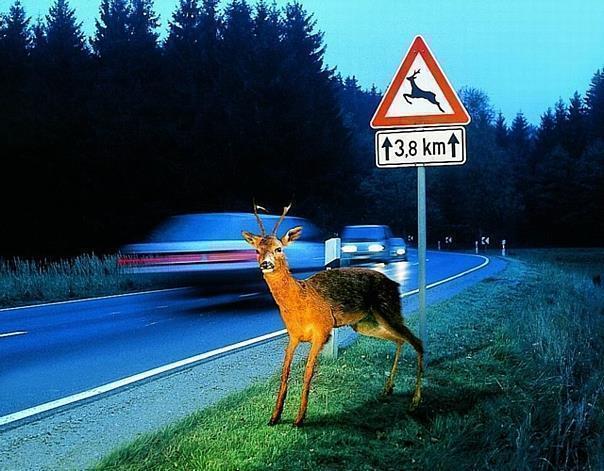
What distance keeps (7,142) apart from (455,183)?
150ft

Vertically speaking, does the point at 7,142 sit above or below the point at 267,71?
below

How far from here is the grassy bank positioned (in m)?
17.2

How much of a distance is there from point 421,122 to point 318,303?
263 cm

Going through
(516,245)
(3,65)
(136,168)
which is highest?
(3,65)

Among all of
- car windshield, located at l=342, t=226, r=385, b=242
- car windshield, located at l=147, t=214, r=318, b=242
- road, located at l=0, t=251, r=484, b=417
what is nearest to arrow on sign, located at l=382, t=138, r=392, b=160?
road, located at l=0, t=251, r=484, b=417

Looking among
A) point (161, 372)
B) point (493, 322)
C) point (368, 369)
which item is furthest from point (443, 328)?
point (161, 372)

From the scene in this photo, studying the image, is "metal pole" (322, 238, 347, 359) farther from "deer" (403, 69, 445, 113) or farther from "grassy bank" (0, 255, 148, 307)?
"grassy bank" (0, 255, 148, 307)

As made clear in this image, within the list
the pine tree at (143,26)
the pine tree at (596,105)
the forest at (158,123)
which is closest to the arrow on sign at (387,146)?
the forest at (158,123)

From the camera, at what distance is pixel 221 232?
537 inches

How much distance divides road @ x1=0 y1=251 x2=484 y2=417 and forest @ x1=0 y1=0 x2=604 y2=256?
23.6 metres

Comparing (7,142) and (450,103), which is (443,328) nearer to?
(450,103)

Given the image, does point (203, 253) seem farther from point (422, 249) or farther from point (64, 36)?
point (64, 36)

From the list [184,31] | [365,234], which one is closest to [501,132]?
[184,31]

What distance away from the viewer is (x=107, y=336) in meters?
10.4
